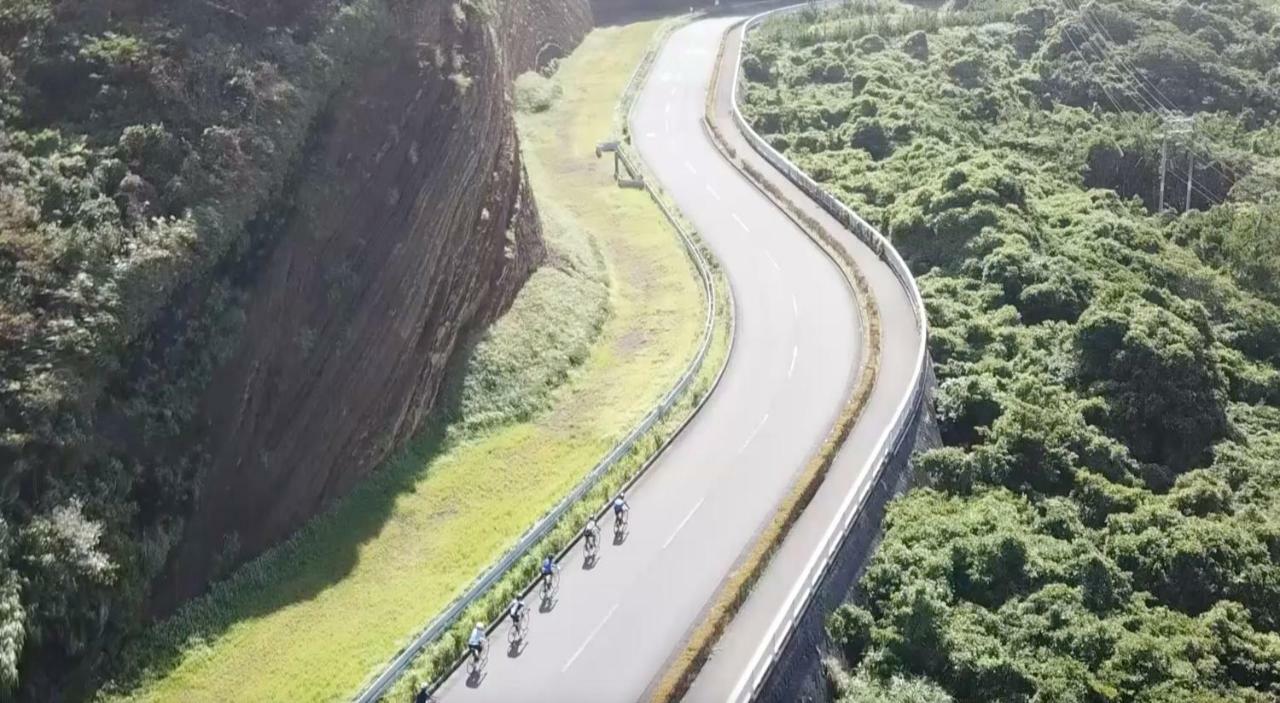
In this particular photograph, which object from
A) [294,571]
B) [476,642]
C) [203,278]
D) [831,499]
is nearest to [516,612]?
[476,642]

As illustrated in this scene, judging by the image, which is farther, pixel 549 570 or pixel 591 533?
pixel 591 533

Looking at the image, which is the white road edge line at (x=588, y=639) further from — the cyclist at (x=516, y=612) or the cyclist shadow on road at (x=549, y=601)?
the cyclist at (x=516, y=612)

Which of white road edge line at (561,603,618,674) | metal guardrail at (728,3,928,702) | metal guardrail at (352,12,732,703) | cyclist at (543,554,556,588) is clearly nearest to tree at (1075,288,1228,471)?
metal guardrail at (728,3,928,702)

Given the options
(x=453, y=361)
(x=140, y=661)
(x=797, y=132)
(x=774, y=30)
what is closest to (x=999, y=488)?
(x=453, y=361)

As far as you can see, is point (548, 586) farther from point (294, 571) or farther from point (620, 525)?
point (294, 571)

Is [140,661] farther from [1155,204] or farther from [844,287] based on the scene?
[1155,204]

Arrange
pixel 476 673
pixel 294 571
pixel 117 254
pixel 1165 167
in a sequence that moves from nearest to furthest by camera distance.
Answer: pixel 476 673 → pixel 117 254 → pixel 294 571 → pixel 1165 167

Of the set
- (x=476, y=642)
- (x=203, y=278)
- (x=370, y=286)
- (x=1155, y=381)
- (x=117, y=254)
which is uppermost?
(x=117, y=254)
